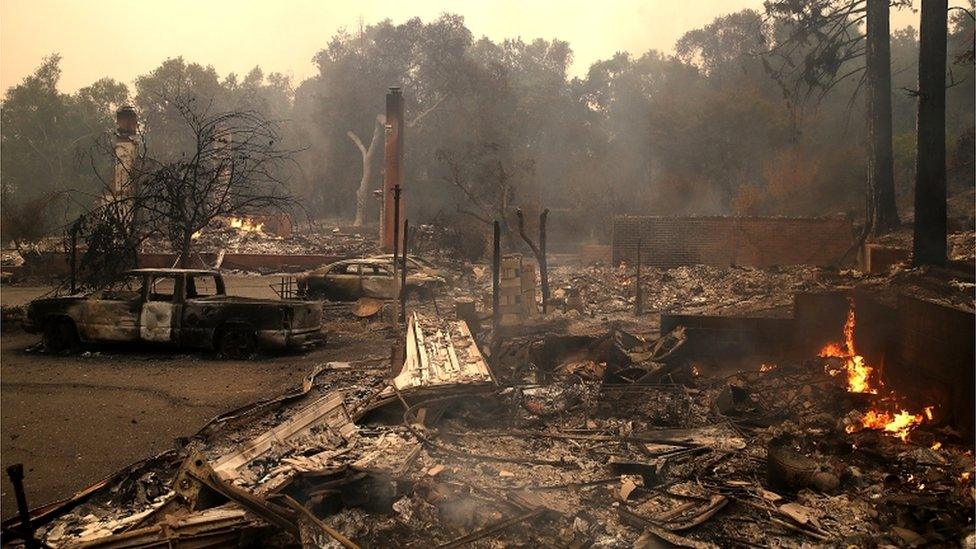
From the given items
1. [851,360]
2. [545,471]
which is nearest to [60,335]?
[545,471]

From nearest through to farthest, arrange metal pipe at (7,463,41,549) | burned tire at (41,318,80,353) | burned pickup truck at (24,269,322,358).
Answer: metal pipe at (7,463,41,549)
burned pickup truck at (24,269,322,358)
burned tire at (41,318,80,353)

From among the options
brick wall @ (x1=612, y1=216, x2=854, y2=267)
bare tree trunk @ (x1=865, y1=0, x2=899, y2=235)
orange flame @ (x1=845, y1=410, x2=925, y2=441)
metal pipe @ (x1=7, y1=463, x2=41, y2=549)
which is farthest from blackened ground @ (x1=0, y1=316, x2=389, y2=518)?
bare tree trunk @ (x1=865, y1=0, x2=899, y2=235)

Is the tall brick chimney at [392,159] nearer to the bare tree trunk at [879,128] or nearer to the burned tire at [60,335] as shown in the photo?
the burned tire at [60,335]

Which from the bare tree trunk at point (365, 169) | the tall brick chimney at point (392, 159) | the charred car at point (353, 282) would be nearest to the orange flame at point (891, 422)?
the charred car at point (353, 282)

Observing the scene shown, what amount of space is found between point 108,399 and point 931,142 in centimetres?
1383

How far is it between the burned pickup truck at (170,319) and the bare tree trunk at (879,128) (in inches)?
595

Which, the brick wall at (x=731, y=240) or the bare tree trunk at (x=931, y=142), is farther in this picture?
the brick wall at (x=731, y=240)

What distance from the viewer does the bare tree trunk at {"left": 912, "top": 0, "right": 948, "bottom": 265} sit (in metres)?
10.9

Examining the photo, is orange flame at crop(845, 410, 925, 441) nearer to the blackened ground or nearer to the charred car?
the blackened ground

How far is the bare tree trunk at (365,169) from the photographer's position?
39.9 m

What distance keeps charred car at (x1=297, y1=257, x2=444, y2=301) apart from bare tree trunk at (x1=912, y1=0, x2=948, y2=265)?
10.5m

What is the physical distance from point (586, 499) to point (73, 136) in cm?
5199

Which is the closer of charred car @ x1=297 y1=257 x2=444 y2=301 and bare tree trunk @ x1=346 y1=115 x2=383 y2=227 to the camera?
charred car @ x1=297 y1=257 x2=444 y2=301

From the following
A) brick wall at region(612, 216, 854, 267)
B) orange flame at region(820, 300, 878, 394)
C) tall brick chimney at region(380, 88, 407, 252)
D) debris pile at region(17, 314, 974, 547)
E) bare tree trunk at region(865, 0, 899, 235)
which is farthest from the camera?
tall brick chimney at region(380, 88, 407, 252)
